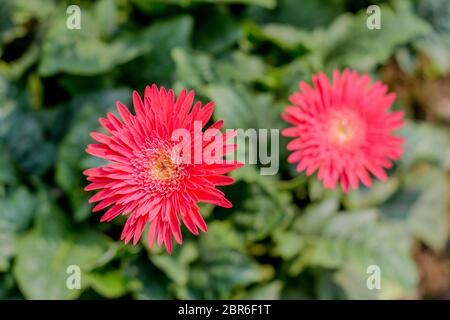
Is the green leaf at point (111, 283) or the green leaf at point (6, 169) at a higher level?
the green leaf at point (6, 169)

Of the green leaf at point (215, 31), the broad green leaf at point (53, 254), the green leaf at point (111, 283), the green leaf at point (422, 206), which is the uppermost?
the green leaf at point (215, 31)

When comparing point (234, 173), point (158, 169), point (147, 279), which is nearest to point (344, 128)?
point (234, 173)

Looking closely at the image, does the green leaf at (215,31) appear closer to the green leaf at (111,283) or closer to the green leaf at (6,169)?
the green leaf at (6,169)

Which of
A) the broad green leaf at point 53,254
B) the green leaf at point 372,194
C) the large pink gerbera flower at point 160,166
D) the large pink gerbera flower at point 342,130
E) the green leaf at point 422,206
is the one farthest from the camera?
the green leaf at point 422,206

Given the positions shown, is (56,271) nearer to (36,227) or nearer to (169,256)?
(36,227)

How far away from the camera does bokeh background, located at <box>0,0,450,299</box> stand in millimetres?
2416

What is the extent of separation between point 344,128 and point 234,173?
1.72 ft

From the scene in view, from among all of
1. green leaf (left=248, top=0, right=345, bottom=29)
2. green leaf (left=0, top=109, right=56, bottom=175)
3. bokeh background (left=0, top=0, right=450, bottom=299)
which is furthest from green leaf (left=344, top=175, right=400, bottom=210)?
green leaf (left=0, top=109, right=56, bottom=175)

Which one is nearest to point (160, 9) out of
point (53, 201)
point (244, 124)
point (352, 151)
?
point (244, 124)

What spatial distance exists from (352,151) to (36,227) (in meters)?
1.53

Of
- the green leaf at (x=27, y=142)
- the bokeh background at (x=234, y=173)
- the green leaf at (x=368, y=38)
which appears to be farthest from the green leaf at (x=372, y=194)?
the green leaf at (x=27, y=142)

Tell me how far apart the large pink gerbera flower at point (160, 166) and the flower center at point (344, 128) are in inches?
23.0

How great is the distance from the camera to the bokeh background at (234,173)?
2.42 meters

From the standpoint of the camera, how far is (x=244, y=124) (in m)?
2.52
